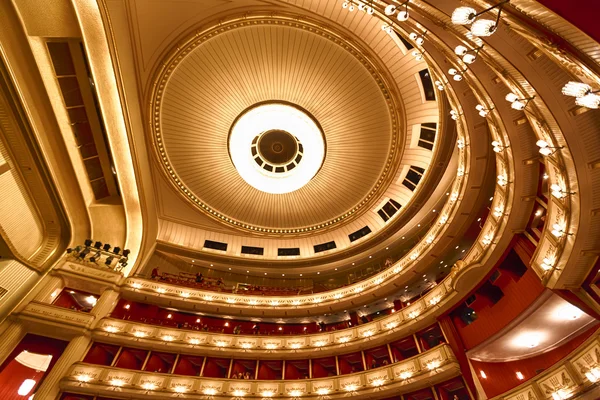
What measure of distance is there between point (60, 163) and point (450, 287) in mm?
17081

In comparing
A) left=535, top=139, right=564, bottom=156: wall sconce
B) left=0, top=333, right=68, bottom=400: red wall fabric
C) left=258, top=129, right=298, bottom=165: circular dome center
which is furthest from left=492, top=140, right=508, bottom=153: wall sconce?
left=0, top=333, right=68, bottom=400: red wall fabric

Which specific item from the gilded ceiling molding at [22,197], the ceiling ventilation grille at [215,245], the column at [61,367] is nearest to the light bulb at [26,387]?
the column at [61,367]

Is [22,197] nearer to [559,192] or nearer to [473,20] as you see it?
[473,20]

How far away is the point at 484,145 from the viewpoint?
A: 10.3m

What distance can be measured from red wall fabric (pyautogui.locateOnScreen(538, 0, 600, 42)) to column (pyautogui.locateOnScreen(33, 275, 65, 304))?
17183 mm

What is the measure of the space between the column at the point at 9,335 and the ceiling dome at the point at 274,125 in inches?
368

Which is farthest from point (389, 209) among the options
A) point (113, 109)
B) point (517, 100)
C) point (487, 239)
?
point (113, 109)

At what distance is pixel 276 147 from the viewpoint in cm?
1727

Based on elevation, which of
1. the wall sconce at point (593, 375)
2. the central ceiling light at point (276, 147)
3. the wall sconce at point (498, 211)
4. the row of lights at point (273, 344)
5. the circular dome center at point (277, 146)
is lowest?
the wall sconce at point (593, 375)

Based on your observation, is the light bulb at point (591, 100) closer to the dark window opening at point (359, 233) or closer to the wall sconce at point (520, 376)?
the wall sconce at point (520, 376)

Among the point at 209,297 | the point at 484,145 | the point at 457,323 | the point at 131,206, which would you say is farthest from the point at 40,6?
the point at 457,323

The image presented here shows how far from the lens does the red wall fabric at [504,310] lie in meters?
8.70

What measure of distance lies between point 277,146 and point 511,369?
1444 cm

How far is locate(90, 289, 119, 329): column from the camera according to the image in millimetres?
12988
